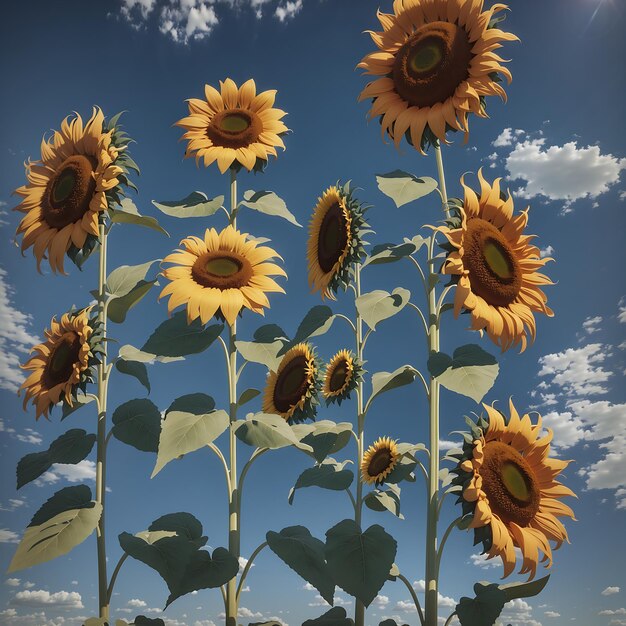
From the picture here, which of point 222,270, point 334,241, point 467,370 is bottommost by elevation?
point 467,370

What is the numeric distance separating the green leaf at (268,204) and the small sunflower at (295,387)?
126 cm

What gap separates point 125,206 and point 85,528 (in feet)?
5.85

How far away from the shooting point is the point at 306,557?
363 centimetres

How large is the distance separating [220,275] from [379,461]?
2273 millimetres

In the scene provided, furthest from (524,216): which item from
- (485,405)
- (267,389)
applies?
(267,389)

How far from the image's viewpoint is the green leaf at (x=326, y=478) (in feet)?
14.3

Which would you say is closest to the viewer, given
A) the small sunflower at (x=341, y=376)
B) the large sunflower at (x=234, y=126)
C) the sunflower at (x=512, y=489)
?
the sunflower at (x=512, y=489)

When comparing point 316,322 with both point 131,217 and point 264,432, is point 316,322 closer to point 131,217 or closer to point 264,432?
point 264,432

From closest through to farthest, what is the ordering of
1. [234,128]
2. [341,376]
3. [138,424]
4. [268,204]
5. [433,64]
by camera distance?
[138,424] < [433,64] < [268,204] < [234,128] < [341,376]

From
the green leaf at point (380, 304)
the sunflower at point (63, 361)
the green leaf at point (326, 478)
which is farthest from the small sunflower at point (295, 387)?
the sunflower at point (63, 361)

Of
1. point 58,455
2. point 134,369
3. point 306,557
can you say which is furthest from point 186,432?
point 306,557

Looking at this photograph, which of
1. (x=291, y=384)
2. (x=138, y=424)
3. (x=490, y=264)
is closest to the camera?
(x=138, y=424)

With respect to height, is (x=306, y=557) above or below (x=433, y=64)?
below

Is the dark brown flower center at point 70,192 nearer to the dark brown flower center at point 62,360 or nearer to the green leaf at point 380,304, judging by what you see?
the dark brown flower center at point 62,360
